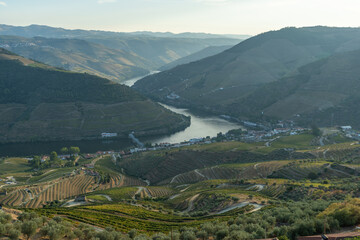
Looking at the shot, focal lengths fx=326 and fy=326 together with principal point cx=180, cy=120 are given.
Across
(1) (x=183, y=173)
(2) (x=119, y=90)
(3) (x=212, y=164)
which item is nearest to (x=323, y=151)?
(3) (x=212, y=164)

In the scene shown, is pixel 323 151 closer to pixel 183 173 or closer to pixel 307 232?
pixel 183 173

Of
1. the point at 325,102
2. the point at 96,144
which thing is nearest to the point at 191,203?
the point at 96,144

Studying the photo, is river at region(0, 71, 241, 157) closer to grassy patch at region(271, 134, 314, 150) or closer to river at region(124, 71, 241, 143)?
river at region(124, 71, 241, 143)

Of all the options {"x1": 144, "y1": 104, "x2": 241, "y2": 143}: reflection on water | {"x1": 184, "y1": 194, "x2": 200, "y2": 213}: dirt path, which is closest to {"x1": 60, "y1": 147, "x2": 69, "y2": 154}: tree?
{"x1": 144, "y1": 104, "x2": 241, "y2": 143}: reflection on water

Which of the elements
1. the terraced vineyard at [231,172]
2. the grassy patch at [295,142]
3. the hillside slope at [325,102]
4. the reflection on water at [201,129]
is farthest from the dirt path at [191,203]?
the hillside slope at [325,102]

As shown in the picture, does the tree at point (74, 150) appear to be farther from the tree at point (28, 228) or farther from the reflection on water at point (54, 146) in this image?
the tree at point (28, 228)

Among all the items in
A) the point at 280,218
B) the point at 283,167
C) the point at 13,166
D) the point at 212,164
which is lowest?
the point at 13,166
